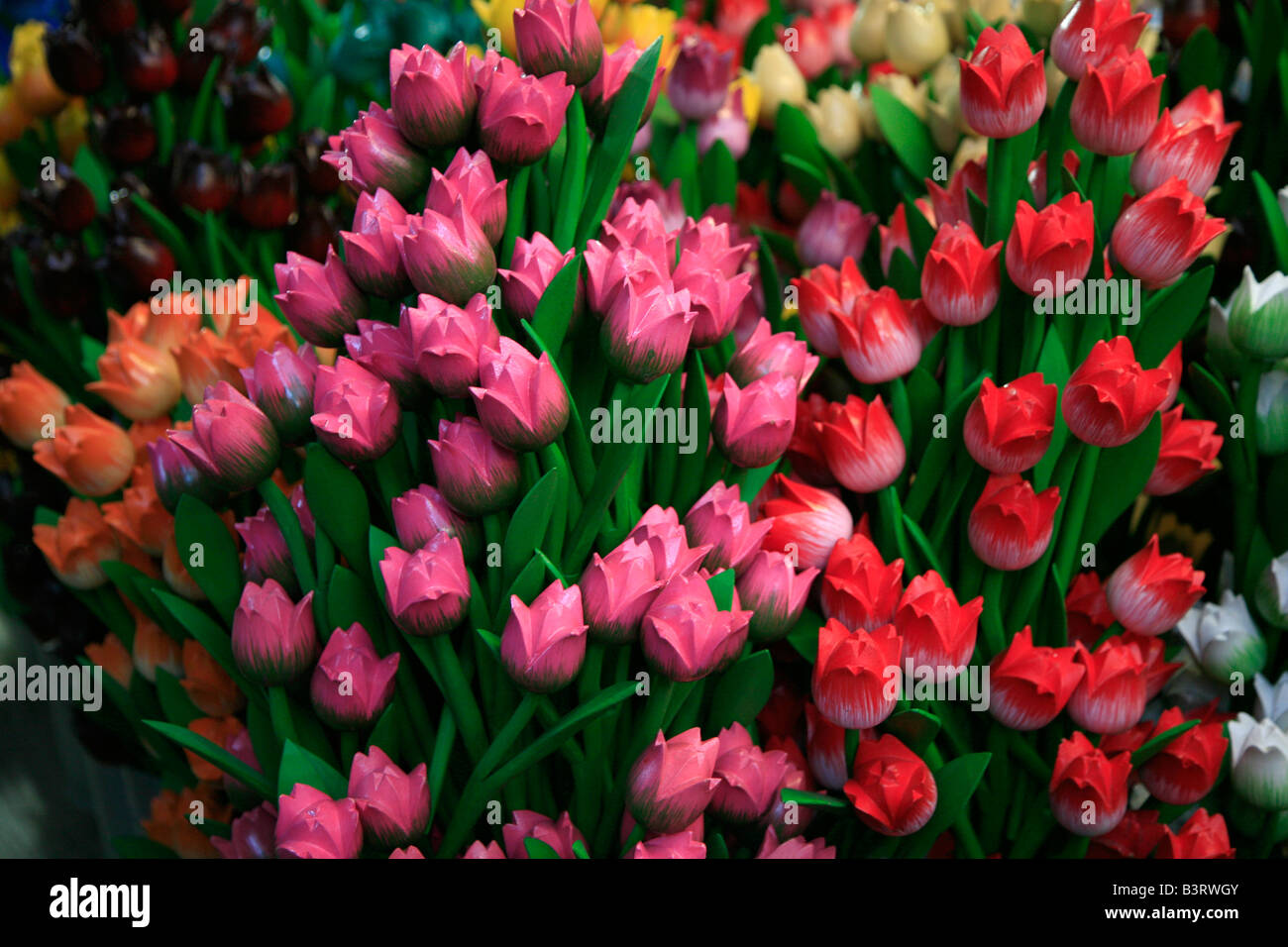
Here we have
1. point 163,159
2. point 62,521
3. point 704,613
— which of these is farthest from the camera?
point 163,159

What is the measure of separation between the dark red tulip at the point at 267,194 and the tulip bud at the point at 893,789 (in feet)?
1.44

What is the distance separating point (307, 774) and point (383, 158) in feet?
0.73

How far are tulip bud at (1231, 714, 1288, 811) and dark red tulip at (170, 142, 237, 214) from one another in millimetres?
573

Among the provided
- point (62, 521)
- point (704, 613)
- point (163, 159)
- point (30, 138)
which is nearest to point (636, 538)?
point (704, 613)

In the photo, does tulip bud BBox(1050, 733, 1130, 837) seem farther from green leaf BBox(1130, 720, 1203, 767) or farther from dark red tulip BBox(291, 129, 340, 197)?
dark red tulip BBox(291, 129, 340, 197)

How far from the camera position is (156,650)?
526mm

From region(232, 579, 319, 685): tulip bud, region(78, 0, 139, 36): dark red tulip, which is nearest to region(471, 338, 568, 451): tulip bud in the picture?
region(232, 579, 319, 685): tulip bud

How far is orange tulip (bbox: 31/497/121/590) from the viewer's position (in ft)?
1.77

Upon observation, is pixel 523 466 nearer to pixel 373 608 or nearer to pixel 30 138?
pixel 373 608

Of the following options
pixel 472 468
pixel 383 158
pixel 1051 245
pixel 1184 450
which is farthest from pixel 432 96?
pixel 1184 450

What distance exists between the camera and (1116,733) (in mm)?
475

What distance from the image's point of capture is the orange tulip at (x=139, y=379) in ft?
1.79

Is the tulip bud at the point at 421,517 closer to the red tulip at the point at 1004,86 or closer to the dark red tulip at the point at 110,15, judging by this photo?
the red tulip at the point at 1004,86
